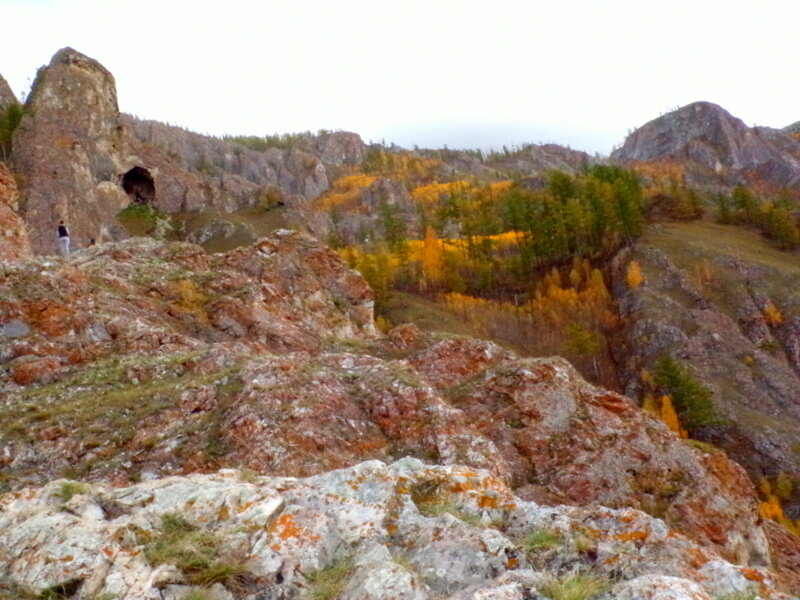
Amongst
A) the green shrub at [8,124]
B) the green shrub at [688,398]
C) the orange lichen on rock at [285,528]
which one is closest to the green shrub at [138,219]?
the green shrub at [8,124]

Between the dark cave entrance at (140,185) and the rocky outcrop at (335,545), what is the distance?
6847 centimetres

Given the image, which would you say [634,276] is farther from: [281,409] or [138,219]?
[281,409]

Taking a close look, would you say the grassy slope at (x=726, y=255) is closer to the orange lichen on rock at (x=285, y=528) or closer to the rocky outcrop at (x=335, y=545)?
the rocky outcrop at (x=335, y=545)

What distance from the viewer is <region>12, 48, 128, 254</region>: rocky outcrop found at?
2051 inches

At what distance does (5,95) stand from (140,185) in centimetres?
1672

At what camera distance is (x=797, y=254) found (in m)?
93.2

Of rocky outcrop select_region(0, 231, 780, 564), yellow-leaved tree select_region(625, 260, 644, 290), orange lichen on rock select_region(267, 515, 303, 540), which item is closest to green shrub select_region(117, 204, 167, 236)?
rocky outcrop select_region(0, 231, 780, 564)

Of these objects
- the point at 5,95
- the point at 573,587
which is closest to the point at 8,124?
the point at 5,95

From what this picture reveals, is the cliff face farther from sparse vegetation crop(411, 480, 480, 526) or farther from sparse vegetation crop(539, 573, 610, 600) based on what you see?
sparse vegetation crop(539, 573, 610, 600)

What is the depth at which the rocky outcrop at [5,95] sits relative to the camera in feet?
220

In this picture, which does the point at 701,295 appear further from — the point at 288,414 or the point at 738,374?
the point at 288,414

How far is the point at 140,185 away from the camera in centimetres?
7194

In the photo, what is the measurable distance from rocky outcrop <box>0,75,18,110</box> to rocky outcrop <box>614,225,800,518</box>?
250 ft

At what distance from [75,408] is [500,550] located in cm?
1194
